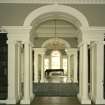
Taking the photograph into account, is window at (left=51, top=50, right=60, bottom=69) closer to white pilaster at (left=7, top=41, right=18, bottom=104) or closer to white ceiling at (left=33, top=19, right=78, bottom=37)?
white ceiling at (left=33, top=19, right=78, bottom=37)

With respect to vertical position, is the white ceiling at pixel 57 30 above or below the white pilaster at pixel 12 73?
above

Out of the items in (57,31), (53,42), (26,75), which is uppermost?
(57,31)

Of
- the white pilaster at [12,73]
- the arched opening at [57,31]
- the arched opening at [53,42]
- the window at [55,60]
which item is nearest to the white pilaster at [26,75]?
the arched opening at [53,42]

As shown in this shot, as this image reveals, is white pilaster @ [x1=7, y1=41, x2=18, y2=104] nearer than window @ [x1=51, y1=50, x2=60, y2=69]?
Yes

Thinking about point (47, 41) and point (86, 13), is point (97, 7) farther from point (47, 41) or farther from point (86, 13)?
point (47, 41)

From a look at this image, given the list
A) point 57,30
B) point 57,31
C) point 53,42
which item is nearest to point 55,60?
point 53,42

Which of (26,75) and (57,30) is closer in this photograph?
(26,75)

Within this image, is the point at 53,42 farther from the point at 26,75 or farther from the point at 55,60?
the point at 26,75

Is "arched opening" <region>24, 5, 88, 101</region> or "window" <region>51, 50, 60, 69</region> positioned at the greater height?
"arched opening" <region>24, 5, 88, 101</region>

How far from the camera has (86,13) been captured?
10.8 metres

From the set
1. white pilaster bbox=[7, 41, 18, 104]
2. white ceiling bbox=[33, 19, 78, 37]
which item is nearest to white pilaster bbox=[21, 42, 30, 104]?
white pilaster bbox=[7, 41, 18, 104]

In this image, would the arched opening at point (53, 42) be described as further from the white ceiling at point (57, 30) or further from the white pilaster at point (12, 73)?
the white pilaster at point (12, 73)

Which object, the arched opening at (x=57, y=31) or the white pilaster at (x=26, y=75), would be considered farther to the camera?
the white pilaster at (x=26, y=75)

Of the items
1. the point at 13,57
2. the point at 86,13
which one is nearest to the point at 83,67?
the point at 86,13
